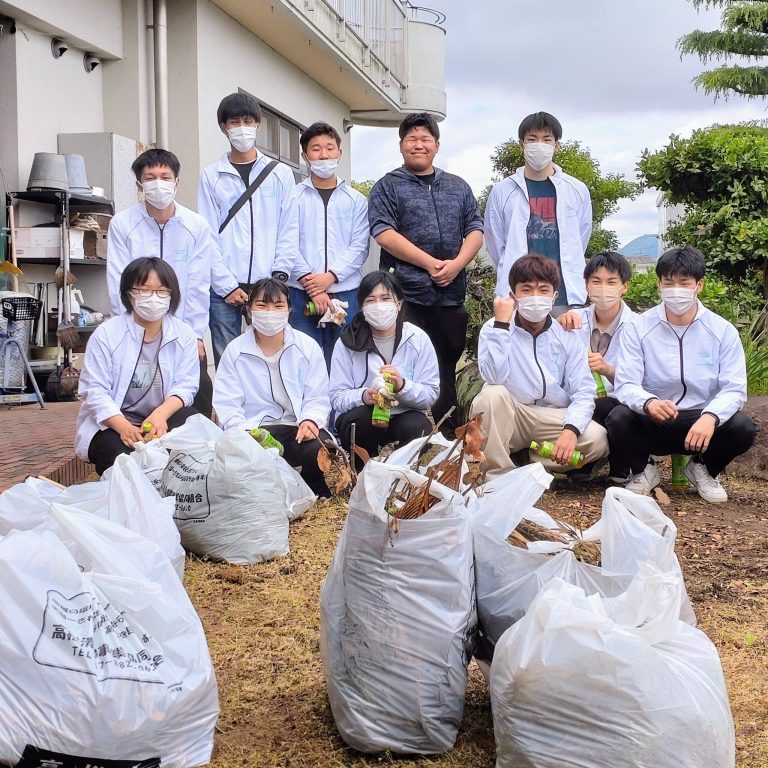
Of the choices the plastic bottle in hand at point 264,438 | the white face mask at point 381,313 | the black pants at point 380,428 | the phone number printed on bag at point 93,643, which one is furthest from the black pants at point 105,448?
the phone number printed on bag at point 93,643

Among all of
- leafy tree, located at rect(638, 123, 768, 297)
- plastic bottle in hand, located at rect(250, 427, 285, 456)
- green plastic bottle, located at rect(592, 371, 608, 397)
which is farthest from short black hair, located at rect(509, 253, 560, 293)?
leafy tree, located at rect(638, 123, 768, 297)

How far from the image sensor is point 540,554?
2.37m

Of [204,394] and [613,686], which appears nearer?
[613,686]

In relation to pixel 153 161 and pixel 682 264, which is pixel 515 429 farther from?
pixel 153 161

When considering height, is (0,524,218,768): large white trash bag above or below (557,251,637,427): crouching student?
below

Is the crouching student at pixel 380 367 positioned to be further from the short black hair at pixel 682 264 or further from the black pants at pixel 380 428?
the short black hair at pixel 682 264

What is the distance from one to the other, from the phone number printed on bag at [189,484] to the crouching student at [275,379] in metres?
0.67

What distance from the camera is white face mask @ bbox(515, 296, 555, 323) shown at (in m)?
4.68

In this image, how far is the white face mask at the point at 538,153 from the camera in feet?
17.3

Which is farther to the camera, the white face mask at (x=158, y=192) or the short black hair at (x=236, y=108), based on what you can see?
the short black hair at (x=236, y=108)

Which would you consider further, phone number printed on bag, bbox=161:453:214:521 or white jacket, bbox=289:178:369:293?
white jacket, bbox=289:178:369:293

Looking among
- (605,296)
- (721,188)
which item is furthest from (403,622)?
(721,188)

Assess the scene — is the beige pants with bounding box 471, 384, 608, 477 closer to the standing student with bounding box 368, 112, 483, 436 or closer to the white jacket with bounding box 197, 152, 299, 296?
the standing student with bounding box 368, 112, 483, 436

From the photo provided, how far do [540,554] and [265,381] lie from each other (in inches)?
98.1
